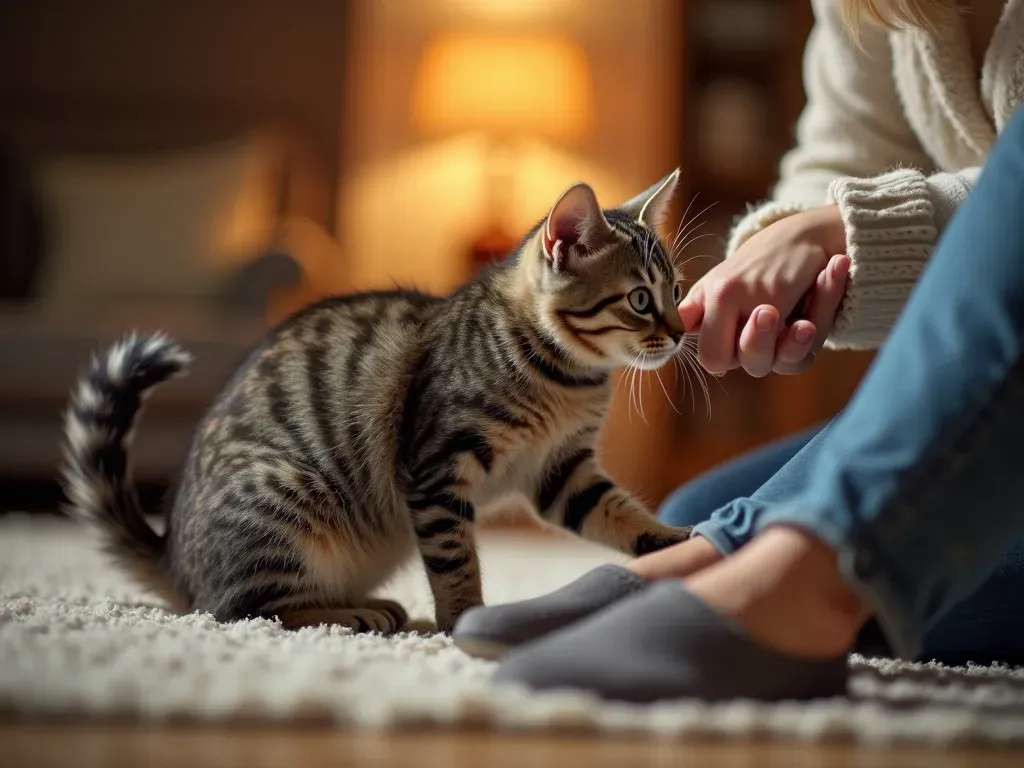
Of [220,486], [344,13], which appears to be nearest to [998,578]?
[220,486]

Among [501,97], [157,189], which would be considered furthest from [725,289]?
[157,189]

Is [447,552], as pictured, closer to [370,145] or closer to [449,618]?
[449,618]

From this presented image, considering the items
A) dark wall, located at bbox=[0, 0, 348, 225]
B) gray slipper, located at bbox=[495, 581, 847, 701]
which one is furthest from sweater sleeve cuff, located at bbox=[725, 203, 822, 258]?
dark wall, located at bbox=[0, 0, 348, 225]

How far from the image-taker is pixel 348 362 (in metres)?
1.18

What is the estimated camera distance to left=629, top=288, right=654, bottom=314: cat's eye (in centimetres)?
119

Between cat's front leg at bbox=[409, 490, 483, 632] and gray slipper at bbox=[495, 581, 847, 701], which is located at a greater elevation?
gray slipper at bbox=[495, 581, 847, 701]

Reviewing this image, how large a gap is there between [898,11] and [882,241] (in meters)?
0.26

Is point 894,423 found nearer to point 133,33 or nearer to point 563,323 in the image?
point 563,323

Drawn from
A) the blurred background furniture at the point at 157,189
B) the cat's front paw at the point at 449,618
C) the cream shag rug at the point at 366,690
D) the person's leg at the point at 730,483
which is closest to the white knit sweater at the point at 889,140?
the person's leg at the point at 730,483

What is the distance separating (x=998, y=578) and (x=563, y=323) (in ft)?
1.74

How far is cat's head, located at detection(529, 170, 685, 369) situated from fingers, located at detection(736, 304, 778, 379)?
0.80 ft

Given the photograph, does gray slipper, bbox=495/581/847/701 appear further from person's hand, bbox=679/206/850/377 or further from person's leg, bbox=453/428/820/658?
person's hand, bbox=679/206/850/377

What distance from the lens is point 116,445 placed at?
1223 millimetres

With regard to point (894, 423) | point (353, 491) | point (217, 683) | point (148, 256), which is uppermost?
point (894, 423)
